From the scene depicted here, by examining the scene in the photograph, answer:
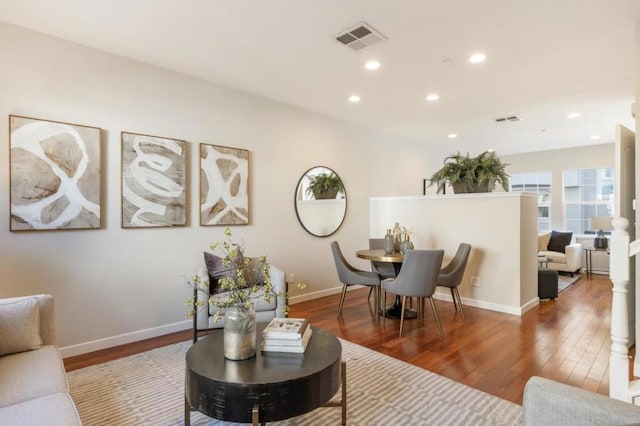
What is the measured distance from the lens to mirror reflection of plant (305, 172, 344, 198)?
4969 mm

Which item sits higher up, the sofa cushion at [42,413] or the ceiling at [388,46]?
the ceiling at [388,46]

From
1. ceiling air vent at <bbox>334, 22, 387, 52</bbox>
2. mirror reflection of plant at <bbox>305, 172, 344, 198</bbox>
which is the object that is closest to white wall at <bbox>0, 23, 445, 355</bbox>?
mirror reflection of plant at <bbox>305, 172, 344, 198</bbox>

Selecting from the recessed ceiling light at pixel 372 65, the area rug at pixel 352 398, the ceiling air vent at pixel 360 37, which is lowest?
the area rug at pixel 352 398

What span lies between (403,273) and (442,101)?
2463 mm

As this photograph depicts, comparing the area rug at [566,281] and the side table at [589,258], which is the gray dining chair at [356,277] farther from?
the side table at [589,258]

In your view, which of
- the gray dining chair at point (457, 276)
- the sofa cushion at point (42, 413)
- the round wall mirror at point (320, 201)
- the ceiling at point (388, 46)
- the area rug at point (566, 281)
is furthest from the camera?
the area rug at point (566, 281)

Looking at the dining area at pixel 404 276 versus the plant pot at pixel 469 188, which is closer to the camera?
the dining area at pixel 404 276

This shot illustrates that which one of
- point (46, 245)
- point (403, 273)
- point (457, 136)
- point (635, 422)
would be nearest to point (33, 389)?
point (46, 245)

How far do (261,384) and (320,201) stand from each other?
3646 millimetres

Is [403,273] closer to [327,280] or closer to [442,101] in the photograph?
[327,280]

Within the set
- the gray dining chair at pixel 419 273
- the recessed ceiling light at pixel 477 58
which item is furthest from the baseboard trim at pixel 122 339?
the recessed ceiling light at pixel 477 58

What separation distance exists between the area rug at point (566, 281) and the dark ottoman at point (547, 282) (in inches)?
31.6

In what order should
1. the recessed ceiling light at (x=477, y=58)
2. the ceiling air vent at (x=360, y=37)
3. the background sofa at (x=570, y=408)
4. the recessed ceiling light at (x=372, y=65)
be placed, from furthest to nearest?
1. the recessed ceiling light at (x=372, y=65)
2. the recessed ceiling light at (x=477, y=58)
3. the ceiling air vent at (x=360, y=37)
4. the background sofa at (x=570, y=408)

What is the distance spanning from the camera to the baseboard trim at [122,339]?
117 inches
